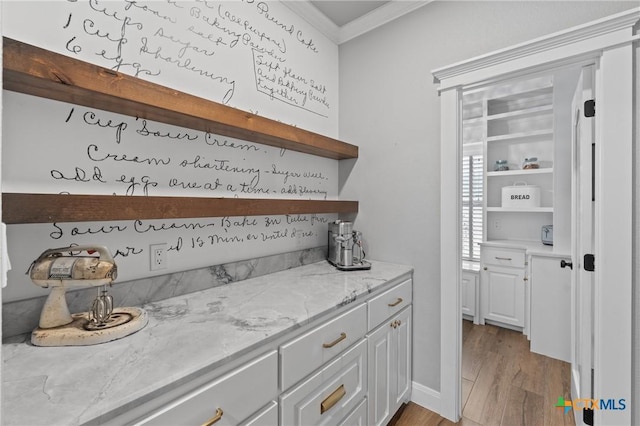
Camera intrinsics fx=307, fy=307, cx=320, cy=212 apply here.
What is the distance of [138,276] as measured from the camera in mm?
1305

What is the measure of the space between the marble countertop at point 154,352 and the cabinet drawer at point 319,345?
64 mm

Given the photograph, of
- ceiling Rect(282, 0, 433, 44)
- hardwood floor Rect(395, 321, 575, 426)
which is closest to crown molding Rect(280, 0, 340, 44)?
ceiling Rect(282, 0, 433, 44)

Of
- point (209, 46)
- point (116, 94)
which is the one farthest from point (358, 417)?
point (209, 46)

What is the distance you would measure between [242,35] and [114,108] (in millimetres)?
841

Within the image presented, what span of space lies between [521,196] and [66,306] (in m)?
3.61

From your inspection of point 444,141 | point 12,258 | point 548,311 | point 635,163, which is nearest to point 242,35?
point 444,141

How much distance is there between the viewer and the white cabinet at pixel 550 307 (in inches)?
96.1

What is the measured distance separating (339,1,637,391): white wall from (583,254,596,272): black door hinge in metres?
0.69

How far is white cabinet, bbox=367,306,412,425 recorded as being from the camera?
1.56 metres

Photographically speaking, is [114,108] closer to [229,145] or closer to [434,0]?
[229,145]

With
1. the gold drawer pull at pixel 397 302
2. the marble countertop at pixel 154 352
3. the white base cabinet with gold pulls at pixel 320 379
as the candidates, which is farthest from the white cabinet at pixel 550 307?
the marble countertop at pixel 154 352

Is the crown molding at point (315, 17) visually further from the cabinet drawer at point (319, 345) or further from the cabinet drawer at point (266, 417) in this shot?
the cabinet drawer at point (266, 417)

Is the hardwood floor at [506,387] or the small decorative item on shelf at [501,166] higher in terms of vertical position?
the small decorative item on shelf at [501,166]

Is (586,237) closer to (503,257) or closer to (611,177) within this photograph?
(611,177)
